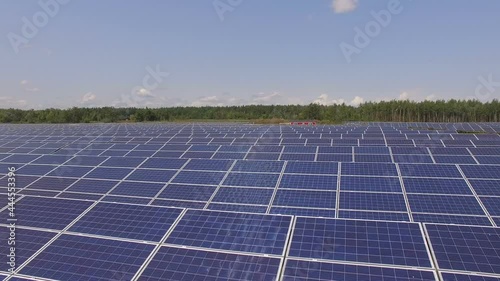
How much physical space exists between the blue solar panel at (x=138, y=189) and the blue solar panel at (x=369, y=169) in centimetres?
984

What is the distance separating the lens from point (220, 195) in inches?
634

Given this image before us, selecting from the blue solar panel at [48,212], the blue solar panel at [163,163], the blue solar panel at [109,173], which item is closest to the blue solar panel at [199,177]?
the blue solar panel at [163,163]

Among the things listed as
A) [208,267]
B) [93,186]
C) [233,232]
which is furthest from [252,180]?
[208,267]

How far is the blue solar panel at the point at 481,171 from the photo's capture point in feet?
52.3

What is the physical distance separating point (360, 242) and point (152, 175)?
555 inches

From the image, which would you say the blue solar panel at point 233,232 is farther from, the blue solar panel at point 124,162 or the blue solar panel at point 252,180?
the blue solar panel at point 124,162

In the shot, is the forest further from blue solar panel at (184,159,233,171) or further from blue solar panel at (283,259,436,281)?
blue solar panel at (283,259,436,281)

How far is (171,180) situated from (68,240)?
1003 centimetres

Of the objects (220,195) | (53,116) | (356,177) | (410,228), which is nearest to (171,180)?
(220,195)

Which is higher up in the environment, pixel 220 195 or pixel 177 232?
pixel 177 232

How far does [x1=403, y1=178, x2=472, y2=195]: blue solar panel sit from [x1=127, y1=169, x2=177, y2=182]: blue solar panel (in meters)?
12.4

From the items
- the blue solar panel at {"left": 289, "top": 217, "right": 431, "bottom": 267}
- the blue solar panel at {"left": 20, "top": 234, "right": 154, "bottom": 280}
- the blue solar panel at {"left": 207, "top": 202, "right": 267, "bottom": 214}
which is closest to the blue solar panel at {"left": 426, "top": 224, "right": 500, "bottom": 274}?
the blue solar panel at {"left": 289, "top": 217, "right": 431, "bottom": 267}

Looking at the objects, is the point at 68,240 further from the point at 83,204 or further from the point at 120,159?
the point at 120,159

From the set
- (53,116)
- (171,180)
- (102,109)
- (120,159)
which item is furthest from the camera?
(102,109)
